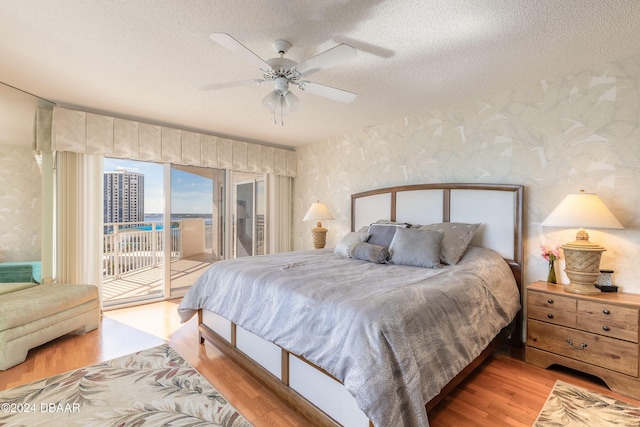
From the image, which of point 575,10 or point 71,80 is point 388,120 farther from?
point 71,80

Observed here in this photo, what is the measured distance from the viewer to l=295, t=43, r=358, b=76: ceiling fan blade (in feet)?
5.79

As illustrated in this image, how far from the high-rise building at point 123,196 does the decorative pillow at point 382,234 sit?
11.3 ft

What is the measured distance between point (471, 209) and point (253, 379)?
267cm

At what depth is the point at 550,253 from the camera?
2535mm

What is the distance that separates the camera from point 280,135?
466cm

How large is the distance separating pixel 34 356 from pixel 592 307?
4.60 m

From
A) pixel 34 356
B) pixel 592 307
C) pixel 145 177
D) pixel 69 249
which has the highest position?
pixel 145 177

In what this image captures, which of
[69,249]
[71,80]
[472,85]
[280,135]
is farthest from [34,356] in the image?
[472,85]

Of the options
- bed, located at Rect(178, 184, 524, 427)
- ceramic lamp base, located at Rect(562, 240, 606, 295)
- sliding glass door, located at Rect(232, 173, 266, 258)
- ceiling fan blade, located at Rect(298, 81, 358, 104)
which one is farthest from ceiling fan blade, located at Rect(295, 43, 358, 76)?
sliding glass door, located at Rect(232, 173, 266, 258)

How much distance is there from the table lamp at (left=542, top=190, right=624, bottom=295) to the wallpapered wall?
0.96 ft

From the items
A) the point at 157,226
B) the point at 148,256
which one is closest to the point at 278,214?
the point at 157,226

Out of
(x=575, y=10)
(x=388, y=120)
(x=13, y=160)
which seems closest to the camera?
(x=575, y=10)

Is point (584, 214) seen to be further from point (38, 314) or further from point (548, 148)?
point (38, 314)

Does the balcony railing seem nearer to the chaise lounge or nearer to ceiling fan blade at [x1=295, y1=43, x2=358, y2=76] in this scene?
the chaise lounge
